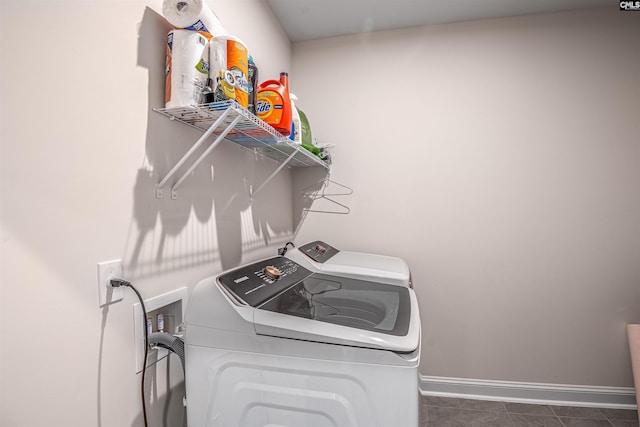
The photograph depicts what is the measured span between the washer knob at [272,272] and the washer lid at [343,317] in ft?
0.30

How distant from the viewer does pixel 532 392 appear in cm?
249

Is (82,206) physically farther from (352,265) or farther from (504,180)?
(504,180)

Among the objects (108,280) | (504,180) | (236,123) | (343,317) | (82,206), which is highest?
(236,123)

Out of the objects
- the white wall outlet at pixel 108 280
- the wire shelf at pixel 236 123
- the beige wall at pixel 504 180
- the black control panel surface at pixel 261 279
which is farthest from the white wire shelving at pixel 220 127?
the beige wall at pixel 504 180

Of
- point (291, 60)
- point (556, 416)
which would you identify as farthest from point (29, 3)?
point (556, 416)

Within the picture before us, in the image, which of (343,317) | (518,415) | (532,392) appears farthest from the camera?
(532,392)

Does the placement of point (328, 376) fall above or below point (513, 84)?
below

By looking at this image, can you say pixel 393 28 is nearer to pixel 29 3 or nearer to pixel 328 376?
pixel 29 3

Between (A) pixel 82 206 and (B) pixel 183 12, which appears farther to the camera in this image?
(B) pixel 183 12

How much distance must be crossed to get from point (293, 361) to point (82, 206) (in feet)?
2.62

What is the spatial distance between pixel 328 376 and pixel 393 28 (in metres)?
2.79

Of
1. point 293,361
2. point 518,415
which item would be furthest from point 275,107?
point 518,415

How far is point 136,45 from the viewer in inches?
44.1

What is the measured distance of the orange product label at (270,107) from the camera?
1563 millimetres
